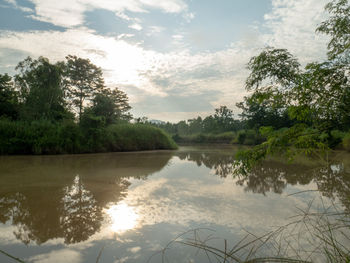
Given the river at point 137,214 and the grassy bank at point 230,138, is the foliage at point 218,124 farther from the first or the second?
the river at point 137,214

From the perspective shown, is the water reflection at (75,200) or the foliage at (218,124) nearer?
the water reflection at (75,200)

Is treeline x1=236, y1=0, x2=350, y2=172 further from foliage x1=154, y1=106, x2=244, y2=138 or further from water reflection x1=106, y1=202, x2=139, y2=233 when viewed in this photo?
foliage x1=154, y1=106, x2=244, y2=138

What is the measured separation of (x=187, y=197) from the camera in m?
4.35

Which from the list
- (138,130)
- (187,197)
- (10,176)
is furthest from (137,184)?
(138,130)

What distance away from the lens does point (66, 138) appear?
12773mm

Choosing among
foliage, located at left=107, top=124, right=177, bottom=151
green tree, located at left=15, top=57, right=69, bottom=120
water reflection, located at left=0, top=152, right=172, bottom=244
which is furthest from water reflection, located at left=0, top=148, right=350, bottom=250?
green tree, located at left=15, top=57, right=69, bottom=120

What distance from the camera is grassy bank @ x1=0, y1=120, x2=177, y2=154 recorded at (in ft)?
37.8

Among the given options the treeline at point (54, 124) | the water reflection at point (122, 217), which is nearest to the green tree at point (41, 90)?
the treeline at point (54, 124)

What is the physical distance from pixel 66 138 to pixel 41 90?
25.4 ft

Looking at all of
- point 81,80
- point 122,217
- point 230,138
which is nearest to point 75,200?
point 122,217

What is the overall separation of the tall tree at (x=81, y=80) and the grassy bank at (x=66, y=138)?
41.1 feet

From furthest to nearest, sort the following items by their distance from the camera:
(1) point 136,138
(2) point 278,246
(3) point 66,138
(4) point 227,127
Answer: (4) point 227,127 < (1) point 136,138 < (3) point 66,138 < (2) point 278,246

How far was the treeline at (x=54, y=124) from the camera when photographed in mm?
11781

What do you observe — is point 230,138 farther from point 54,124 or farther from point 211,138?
point 54,124
